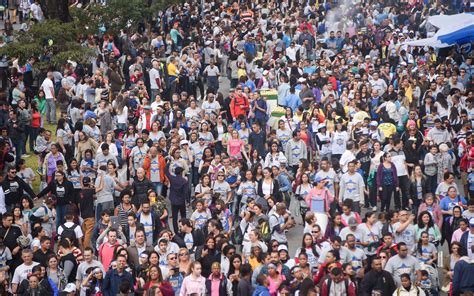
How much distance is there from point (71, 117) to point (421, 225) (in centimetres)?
947

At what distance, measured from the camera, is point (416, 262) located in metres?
17.5

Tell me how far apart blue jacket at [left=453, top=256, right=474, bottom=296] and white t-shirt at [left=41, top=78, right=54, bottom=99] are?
44.9ft

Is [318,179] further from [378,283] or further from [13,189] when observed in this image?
[13,189]

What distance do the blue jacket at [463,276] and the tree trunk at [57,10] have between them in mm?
18590

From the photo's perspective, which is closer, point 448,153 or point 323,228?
point 323,228

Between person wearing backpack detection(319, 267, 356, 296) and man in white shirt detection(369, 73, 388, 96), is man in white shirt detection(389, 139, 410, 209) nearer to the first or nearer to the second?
man in white shirt detection(369, 73, 388, 96)

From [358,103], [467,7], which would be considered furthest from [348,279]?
[467,7]

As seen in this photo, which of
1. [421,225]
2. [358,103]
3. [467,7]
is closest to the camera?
[421,225]

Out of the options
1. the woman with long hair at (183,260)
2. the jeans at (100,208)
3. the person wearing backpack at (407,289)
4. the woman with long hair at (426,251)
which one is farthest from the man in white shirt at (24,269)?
the woman with long hair at (426,251)

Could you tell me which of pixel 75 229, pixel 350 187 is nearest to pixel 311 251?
pixel 350 187

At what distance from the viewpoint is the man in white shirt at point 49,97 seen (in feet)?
94.0

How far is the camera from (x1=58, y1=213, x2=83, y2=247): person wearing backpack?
18.8m

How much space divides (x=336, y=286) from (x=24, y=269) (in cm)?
432

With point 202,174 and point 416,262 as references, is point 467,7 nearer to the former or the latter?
point 202,174
